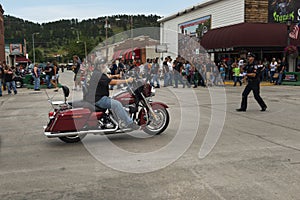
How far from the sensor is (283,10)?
25953 mm

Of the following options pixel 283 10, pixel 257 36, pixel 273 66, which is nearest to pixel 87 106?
pixel 273 66

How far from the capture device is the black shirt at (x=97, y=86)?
21.6 ft

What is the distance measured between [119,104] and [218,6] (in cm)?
2621

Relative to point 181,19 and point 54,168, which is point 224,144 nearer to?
point 54,168

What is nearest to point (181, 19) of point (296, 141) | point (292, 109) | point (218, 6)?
point (218, 6)

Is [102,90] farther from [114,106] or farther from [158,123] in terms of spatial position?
[158,123]

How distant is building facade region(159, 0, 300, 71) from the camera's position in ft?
79.2

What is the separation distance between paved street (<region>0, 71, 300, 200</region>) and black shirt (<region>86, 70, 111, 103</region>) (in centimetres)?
94

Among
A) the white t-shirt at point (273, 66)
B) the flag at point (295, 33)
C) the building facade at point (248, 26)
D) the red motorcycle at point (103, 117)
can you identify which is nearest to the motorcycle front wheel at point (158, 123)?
the red motorcycle at point (103, 117)

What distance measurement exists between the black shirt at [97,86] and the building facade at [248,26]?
18314 millimetres

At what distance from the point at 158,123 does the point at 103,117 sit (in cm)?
127

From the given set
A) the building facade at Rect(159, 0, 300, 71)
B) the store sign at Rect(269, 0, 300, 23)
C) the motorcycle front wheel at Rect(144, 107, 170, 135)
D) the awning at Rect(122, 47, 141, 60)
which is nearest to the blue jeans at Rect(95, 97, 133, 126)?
the motorcycle front wheel at Rect(144, 107, 170, 135)

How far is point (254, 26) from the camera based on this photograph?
80.9 feet

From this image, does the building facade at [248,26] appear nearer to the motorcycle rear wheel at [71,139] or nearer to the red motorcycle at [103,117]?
Result: the red motorcycle at [103,117]
